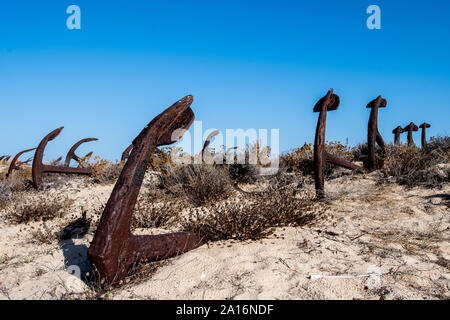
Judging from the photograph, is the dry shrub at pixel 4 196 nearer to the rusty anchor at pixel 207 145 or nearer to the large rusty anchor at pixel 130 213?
the rusty anchor at pixel 207 145

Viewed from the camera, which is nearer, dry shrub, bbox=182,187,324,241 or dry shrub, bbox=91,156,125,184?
dry shrub, bbox=182,187,324,241

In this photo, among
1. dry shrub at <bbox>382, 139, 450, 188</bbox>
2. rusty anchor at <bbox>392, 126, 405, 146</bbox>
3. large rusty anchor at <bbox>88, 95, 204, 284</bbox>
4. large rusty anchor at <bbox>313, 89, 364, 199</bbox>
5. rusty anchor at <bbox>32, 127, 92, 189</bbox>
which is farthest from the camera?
rusty anchor at <bbox>392, 126, 405, 146</bbox>

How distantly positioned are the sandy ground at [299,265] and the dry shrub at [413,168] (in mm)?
990

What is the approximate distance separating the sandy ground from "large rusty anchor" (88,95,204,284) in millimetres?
182

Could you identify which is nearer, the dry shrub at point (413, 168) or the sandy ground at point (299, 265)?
the sandy ground at point (299, 265)

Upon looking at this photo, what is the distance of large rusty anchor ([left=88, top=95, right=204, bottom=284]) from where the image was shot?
6.51 ft

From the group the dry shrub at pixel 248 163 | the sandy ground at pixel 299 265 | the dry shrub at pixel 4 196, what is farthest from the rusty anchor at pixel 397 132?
the dry shrub at pixel 4 196

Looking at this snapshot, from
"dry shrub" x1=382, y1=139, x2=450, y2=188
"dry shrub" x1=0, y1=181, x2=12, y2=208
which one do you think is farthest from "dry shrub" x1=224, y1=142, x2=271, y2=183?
"dry shrub" x1=0, y1=181, x2=12, y2=208

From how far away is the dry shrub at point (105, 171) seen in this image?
7.79 metres

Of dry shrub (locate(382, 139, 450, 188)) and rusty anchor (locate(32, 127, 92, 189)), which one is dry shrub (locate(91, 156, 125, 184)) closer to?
rusty anchor (locate(32, 127, 92, 189))

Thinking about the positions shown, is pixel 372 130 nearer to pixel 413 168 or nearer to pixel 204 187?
pixel 413 168

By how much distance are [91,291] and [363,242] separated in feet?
7.87

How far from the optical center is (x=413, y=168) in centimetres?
520
